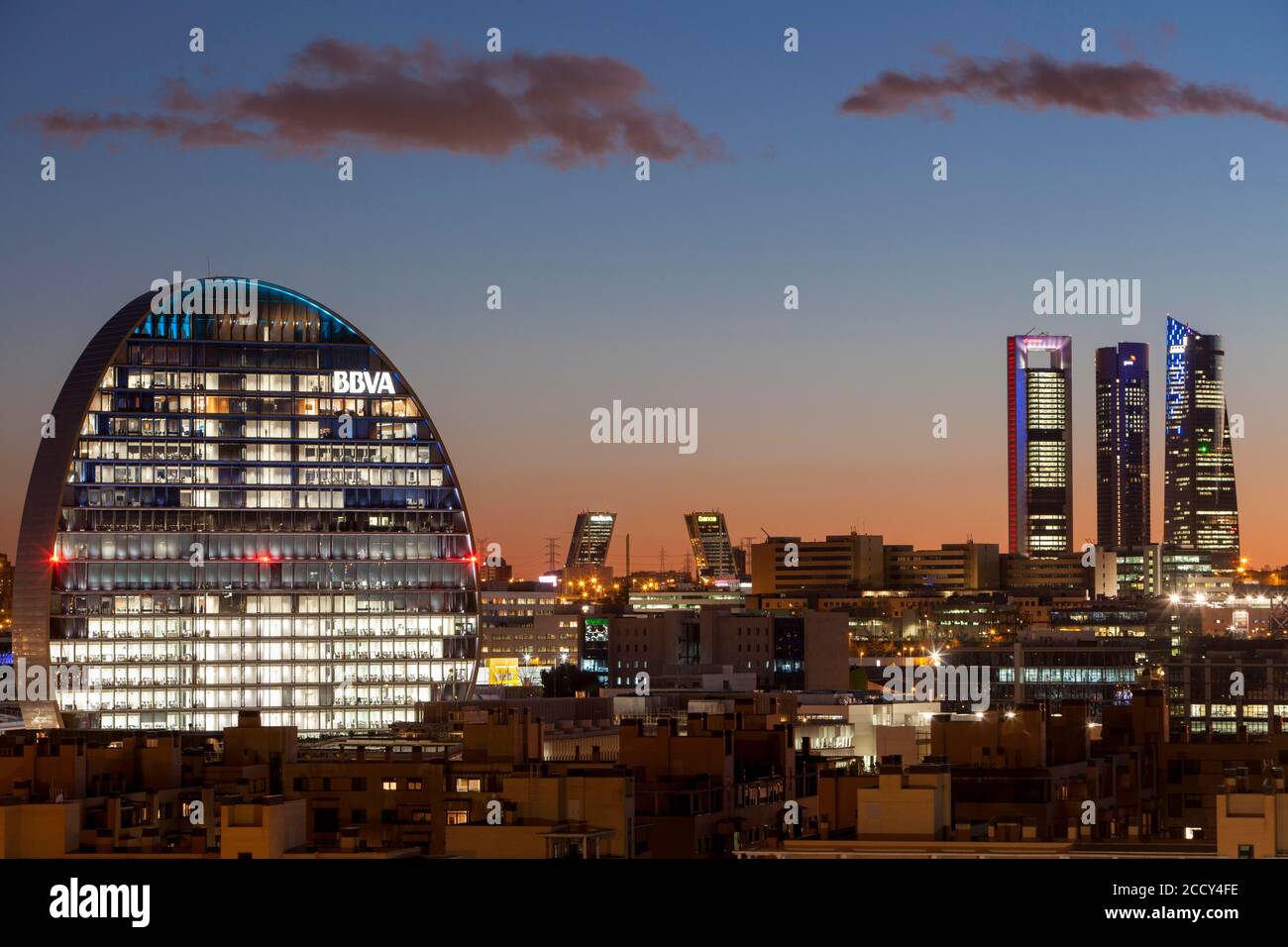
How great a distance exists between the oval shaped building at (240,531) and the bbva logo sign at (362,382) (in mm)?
122

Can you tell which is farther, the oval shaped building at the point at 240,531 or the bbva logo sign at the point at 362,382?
the bbva logo sign at the point at 362,382

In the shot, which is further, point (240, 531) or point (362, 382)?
point (240, 531)

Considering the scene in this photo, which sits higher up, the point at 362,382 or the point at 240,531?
the point at 362,382

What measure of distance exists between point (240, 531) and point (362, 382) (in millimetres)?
10889

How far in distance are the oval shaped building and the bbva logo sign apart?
122 millimetres

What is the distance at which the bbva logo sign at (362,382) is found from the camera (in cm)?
12800

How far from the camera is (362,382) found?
129 metres

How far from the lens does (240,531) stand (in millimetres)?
130125

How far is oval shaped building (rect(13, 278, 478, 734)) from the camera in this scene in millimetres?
124875
